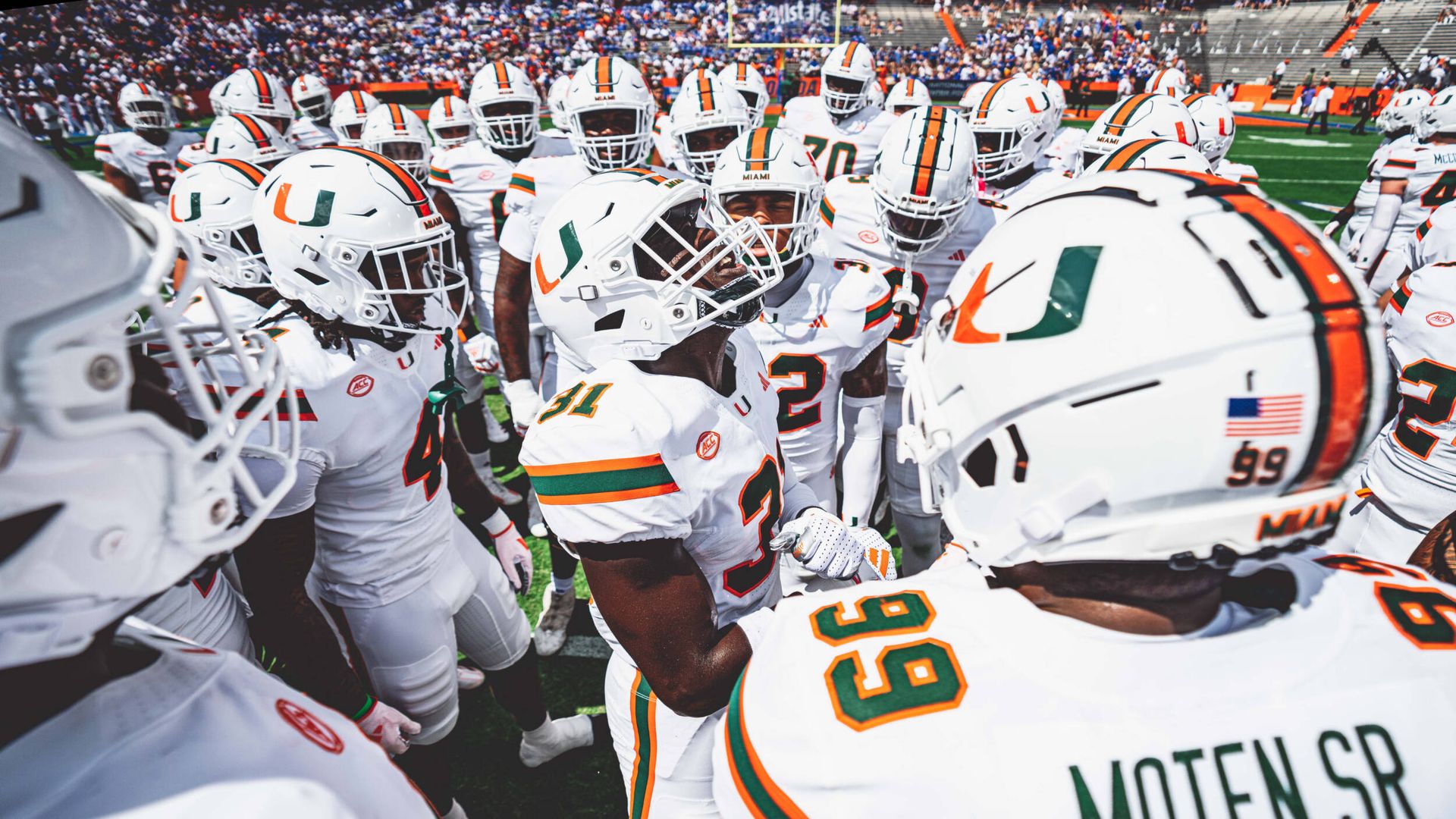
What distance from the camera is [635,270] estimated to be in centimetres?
214

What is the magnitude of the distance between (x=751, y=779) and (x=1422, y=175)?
8276mm

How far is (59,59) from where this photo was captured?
25.0m

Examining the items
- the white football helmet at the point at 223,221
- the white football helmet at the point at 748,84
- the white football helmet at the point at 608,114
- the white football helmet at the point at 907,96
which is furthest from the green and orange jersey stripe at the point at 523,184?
the white football helmet at the point at 907,96

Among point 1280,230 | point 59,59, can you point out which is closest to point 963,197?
point 1280,230

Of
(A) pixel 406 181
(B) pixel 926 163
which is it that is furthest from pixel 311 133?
(B) pixel 926 163

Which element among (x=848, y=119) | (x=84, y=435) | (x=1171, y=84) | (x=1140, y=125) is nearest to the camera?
(x=84, y=435)

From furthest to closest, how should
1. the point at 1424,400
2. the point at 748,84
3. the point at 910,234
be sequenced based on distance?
1. the point at 748,84
2. the point at 910,234
3. the point at 1424,400

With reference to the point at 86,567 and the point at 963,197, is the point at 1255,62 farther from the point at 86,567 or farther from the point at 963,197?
the point at 86,567

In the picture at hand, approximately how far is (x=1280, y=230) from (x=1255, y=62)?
1519 inches

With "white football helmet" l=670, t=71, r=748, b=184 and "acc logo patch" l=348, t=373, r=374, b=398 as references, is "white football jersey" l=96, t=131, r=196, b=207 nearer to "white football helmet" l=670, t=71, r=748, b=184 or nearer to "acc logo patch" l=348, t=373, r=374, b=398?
"white football helmet" l=670, t=71, r=748, b=184

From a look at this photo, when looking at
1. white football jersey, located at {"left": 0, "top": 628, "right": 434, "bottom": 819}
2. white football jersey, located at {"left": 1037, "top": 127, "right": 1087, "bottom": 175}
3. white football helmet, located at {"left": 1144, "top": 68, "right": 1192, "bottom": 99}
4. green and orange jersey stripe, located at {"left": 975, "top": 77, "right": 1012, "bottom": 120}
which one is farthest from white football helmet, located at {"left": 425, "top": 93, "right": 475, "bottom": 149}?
white football helmet, located at {"left": 1144, "top": 68, "right": 1192, "bottom": 99}

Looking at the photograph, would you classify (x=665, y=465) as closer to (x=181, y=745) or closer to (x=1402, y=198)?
(x=181, y=745)

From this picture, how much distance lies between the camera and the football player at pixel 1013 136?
5.64 meters

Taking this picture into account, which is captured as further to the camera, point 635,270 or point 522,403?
point 522,403
